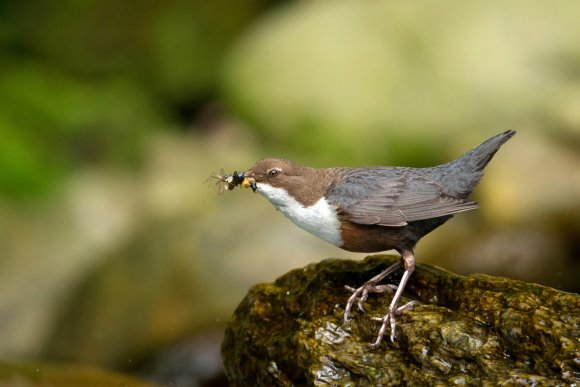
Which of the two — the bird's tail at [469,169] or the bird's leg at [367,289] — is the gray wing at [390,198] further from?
the bird's leg at [367,289]

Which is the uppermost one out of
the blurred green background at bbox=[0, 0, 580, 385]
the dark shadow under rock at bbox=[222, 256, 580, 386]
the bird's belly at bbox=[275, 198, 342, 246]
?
the blurred green background at bbox=[0, 0, 580, 385]

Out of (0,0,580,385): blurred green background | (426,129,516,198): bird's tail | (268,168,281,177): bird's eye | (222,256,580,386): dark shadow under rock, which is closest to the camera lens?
(222,256,580,386): dark shadow under rock

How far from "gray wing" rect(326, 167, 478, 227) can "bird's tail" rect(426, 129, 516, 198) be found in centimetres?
11

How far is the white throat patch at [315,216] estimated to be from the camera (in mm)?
4176

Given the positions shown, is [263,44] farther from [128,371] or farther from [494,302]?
[494,302]

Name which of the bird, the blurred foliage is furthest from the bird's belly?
the blurred foliage

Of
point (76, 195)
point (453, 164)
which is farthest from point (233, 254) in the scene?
point (453, 164)

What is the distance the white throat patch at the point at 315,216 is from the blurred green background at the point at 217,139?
2.78 metres

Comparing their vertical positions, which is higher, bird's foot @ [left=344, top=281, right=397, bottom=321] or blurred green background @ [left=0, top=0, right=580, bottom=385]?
blurred green background @ [left=0, top=0, right=580, bottom=385]

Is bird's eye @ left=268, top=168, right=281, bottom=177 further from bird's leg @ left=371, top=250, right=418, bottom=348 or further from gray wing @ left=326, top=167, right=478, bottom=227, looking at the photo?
bird's leg @ left=371, top=250, right=418, bottom=348

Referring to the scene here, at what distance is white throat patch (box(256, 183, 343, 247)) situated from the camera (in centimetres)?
418

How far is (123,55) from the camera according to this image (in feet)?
35.0

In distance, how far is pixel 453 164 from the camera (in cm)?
451

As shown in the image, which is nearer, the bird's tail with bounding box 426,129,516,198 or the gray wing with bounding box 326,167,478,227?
the gray wing with bounding box 326,167,478,227
